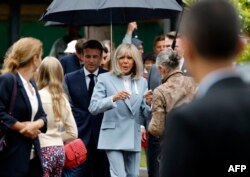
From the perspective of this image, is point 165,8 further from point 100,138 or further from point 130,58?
point 100,138

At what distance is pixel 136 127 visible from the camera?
9.80 m

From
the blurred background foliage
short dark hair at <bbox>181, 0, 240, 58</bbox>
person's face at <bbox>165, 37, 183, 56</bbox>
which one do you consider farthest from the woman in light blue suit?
short dark hair at <bbox>181, 0, 240, 58</bbox>

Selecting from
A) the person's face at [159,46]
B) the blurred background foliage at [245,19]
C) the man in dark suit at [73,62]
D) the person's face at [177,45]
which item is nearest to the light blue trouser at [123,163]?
the person's face at [177,45]

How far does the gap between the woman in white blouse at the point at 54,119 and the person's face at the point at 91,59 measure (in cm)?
138

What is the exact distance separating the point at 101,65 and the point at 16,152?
3645 millimetres

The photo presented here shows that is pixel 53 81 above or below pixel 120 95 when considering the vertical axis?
above

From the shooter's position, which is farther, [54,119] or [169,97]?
[54,119]

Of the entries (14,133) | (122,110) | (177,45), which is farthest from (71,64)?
(14,133)

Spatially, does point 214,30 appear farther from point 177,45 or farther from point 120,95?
point 177,45

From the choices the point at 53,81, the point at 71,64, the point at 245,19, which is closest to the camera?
the point at 245,19

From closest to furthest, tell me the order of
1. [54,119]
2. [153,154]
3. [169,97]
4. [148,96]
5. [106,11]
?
[169,97] < [54,119] < [148,96] < [153,154] < [106,11]

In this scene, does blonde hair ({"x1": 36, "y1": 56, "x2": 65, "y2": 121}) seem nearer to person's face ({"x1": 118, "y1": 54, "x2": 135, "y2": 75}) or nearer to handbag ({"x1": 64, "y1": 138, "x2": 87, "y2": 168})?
handbag ({"x1": 64, "y1": 138, "x2": 87, "y2": 168})

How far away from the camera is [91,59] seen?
10.4 metres

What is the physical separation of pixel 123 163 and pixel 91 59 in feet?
4.51
